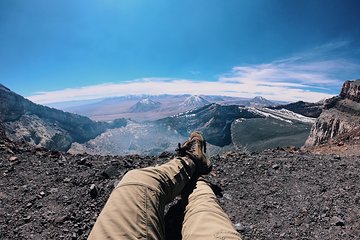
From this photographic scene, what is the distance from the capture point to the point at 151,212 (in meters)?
3.68

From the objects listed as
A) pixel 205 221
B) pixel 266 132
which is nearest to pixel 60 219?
pixel 205 221

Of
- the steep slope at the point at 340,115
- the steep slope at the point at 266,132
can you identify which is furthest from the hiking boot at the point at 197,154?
the steep slope at the point at 266,132

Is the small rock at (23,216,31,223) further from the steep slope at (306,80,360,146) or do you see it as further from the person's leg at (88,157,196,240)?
the steep slope at (306,80,360,146)

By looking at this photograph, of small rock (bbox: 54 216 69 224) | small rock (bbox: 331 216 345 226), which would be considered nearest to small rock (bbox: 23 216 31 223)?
small rock (bbox: 54 216 69 224)

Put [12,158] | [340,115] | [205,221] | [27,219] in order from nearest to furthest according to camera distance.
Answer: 1. [205,221]
2. [27,219]
3. [12,158]
4. [340,115]

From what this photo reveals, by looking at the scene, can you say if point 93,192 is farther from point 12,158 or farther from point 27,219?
point 12,158

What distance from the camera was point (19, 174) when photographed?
6973 millimetres

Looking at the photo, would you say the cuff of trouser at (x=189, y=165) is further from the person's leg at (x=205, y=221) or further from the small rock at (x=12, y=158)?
the small rock at (x=12, y=158)

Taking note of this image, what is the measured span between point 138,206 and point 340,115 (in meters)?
79.3

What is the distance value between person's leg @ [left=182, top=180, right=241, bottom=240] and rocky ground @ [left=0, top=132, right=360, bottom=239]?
1.06 m

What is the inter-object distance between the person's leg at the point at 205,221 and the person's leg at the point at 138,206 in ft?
1.24

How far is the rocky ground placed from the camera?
16.1 feet

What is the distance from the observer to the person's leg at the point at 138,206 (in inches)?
126

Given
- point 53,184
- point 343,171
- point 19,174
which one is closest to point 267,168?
point 343,171
